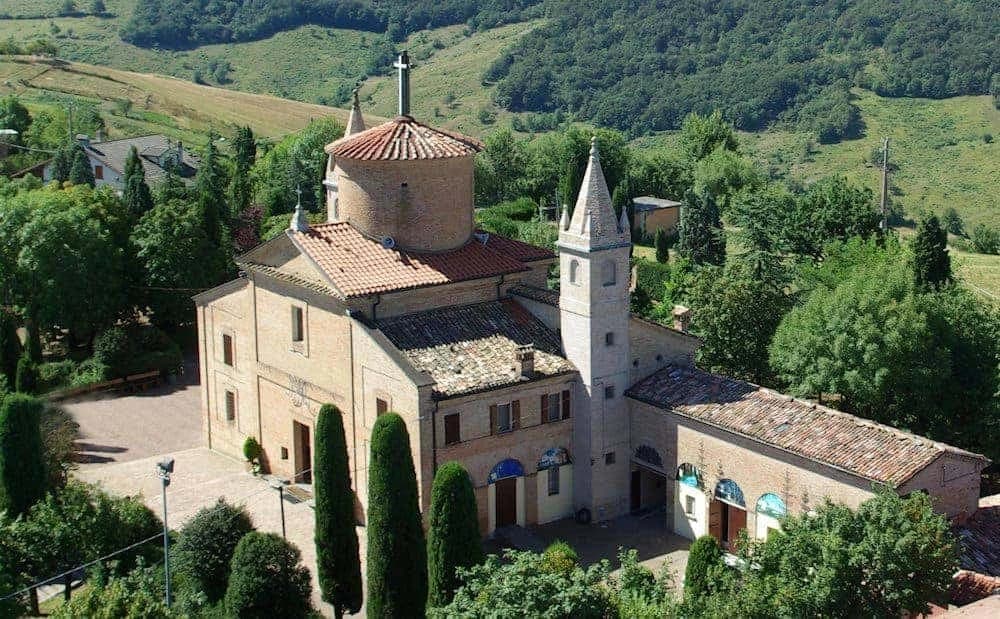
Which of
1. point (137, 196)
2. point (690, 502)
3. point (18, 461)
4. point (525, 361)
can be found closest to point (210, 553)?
point (18, 461)

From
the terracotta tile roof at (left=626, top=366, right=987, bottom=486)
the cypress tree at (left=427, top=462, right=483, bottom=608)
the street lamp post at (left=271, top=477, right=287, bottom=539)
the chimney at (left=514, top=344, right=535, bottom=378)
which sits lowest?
the street lamp post at (left=271, top=477, right=287, bottom=539)

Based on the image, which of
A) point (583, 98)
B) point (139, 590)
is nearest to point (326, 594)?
point (139, 590)

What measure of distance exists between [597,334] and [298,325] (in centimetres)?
959

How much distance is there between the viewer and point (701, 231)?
69.9 m

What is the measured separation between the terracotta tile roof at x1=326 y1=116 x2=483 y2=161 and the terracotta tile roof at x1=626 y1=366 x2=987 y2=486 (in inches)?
370

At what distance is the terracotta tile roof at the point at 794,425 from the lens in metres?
35.6

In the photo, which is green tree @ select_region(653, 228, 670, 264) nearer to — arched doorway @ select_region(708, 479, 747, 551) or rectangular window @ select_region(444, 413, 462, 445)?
arched doorway @ select_region(708, 479, 747, 551)

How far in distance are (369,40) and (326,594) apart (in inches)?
5117

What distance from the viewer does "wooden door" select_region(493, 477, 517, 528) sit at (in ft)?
134

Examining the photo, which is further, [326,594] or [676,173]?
[676,173]

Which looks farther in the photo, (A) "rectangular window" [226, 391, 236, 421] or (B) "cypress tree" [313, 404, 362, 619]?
(A) "rectangular window" [226, 391, 236, 421]

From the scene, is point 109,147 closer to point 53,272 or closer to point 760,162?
point 53,272

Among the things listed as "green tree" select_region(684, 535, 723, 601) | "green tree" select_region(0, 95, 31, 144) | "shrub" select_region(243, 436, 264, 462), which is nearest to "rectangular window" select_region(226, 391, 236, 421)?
"shrub" select_region(243, 436, 264, 462)

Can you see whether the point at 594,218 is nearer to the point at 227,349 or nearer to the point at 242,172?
the point at 227,349
